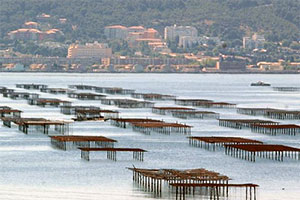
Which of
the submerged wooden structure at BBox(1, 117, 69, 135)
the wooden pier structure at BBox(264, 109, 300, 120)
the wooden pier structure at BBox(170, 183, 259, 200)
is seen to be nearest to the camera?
the wooden pier structure at BBox(170, 183, 259, 200)

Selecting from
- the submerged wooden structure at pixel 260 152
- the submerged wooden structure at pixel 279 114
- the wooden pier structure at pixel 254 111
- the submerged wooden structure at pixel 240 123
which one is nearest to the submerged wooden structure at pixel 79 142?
the submerged wooden structure at pixel 260 152

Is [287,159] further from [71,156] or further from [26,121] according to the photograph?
[26,121]

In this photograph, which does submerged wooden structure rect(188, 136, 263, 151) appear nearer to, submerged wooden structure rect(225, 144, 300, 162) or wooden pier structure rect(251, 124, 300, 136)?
submerged wooden structure rect(225, 144, 300, 162)

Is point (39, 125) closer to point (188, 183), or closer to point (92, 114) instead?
point (92, 114)

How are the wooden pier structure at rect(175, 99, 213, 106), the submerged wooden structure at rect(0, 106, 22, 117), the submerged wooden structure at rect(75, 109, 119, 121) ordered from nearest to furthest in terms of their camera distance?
1. the submerged wooden structure at rect(0, 106, 22, 117)
2. the submerged wooden structure at rect(75, 109, 119, 121)
3. the wooden pier structure at rect(175, 99, 213, 106)

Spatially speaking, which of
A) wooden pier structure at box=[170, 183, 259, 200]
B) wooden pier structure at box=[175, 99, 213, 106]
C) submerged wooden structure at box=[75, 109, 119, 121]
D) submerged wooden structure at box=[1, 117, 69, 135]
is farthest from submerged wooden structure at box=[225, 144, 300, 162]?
wooden pier structure at box=[175, 99, 213, 106]
